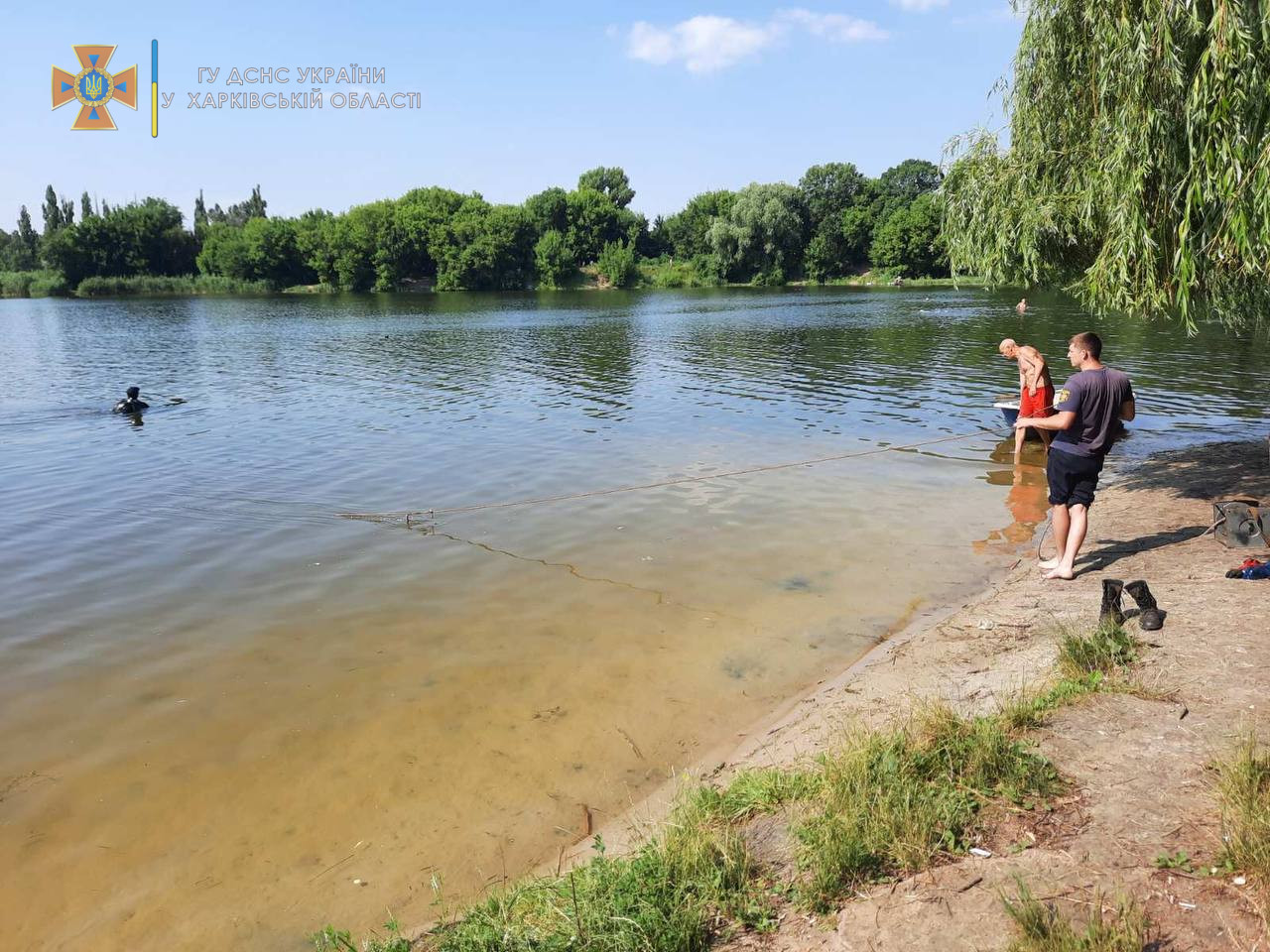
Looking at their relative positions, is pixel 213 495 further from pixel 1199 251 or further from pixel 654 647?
pixel 1199 251

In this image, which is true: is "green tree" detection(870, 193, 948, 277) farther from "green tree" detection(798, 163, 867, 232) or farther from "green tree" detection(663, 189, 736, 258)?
"green tree" detection(663, 189, 736, 258)

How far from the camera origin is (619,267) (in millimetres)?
106500

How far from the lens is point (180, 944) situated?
4.11 m

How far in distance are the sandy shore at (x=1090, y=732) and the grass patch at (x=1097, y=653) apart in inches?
6.0

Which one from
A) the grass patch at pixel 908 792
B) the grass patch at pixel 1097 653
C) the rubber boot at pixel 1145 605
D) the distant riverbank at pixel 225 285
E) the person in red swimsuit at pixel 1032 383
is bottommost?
the grass patch at pixel 908 792

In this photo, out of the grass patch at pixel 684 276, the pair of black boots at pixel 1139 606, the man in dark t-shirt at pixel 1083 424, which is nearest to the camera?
the pair of black boots at pixel 1139 606

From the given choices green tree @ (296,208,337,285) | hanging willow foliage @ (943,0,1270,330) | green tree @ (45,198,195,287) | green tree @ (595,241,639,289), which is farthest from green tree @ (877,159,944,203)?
hanging willow foliage @ (943,0,1270,330)

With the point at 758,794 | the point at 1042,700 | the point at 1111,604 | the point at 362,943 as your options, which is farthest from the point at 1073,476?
the point at 362,943

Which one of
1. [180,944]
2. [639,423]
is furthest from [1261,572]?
[639,423]

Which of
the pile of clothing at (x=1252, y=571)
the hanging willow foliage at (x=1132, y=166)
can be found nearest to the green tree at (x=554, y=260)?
the hanging willow foliage at (x=1132, y=166)

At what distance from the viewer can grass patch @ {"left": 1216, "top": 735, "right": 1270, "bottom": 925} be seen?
10.2 ft

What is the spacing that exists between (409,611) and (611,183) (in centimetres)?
13446

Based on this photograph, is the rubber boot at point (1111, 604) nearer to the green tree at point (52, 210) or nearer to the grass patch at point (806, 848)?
the grass patch at point (806, 848)

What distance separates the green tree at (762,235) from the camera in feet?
318
